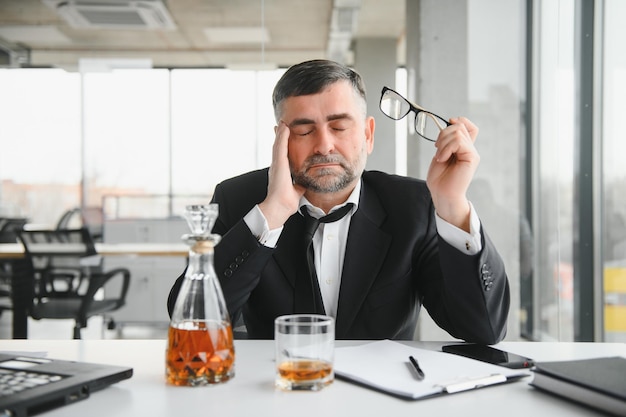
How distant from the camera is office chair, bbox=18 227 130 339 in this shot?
14.3ft

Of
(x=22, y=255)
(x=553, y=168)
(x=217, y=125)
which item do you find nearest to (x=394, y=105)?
(x=553, y=168)

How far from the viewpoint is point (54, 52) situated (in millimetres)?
4641

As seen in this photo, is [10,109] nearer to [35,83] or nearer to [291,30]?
[35,83]

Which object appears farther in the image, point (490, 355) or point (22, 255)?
point (22, 255)

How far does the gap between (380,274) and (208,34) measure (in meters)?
3.31

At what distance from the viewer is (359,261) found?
179 cm

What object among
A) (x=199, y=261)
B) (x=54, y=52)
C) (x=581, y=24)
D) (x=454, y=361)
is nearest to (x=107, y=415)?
(x=199, y=261)

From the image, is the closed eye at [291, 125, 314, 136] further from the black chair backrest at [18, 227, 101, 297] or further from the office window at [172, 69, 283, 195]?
the black chair backrest at [18, 227, 101, 297]

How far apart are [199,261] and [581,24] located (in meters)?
3.50

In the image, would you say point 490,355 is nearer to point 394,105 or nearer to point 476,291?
point 476,291

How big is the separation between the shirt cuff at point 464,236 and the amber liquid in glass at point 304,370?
543 millimetres

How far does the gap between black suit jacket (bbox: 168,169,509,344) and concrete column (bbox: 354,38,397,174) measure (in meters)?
2.42

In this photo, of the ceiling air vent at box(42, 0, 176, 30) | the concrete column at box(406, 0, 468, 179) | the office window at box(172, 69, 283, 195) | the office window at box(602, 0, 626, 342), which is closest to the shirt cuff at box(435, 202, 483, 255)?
the office window at box(602, 0, 626, 342)

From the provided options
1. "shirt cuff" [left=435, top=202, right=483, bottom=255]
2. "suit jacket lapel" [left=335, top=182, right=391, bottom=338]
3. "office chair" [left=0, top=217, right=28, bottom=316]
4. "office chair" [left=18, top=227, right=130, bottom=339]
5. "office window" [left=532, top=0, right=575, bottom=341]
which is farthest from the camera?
"office chair" [left=0, top=217, right=28, bottom=316]
